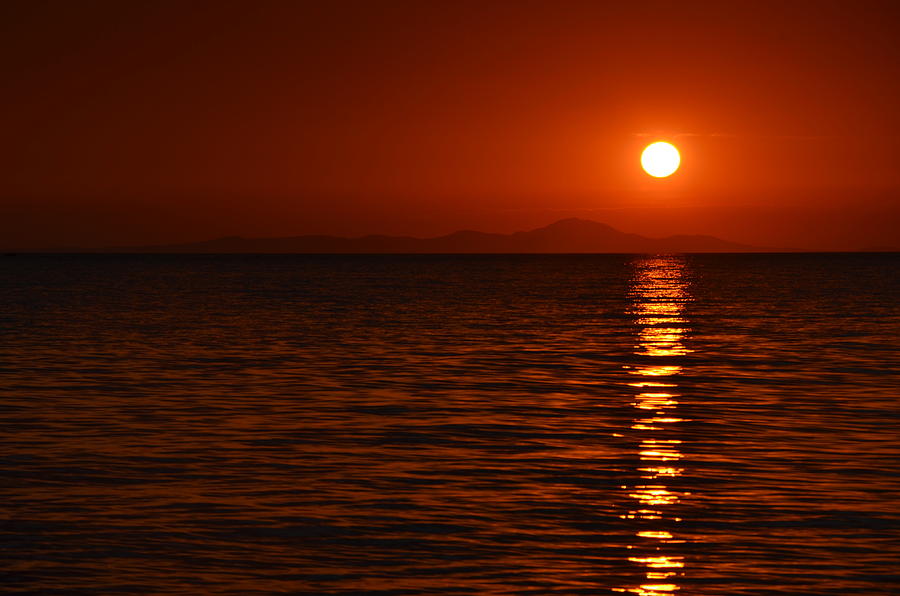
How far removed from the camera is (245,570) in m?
14.5

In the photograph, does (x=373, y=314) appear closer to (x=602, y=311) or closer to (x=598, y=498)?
(x=602, y=311)

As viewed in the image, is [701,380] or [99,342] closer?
[701,380]

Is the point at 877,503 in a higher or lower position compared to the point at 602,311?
lower

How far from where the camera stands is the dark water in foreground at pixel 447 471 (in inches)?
576

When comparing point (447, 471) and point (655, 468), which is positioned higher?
point (655, 468)

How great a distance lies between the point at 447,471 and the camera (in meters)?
20.8

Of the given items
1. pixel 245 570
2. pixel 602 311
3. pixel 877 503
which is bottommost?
pixel 245 570

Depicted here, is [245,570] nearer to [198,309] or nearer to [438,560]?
[438,560]

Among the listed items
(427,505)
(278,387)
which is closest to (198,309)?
(278,387)

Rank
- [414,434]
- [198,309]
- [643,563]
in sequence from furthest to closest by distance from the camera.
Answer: [198,309] < [414,434] < [643,563]

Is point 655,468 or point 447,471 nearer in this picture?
point 447,471

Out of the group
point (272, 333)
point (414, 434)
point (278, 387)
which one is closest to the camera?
point (414, 434)

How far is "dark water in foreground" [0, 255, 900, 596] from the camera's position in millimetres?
14625

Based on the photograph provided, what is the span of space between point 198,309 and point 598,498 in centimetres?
6585
